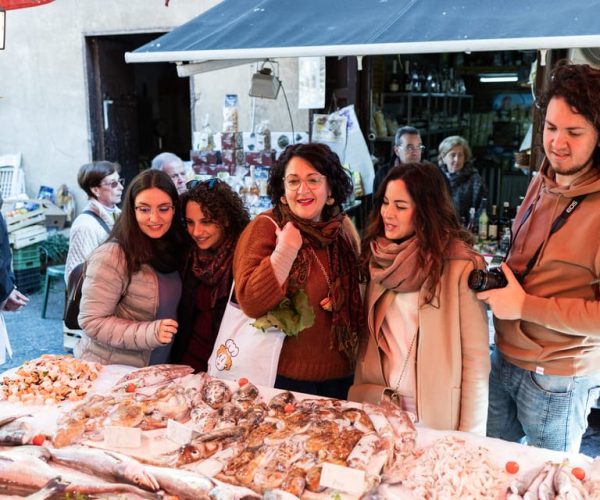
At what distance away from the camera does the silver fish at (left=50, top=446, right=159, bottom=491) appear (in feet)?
5.87

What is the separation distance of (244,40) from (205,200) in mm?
895

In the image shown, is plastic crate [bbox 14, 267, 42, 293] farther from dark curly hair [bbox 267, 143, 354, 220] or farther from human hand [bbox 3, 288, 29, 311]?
dark curly hair [bbox 267, 143, 354, 220]

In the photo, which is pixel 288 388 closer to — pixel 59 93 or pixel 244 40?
pixel 244 40

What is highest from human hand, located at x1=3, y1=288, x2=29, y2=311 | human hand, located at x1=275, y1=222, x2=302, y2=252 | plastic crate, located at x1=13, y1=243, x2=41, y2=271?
human hand, located at x1=275, y1=222, x2=302, y2=252

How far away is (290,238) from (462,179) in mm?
3336

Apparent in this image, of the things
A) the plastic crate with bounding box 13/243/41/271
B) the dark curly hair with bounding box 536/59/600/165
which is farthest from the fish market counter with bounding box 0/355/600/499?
the plastic crate with bounding box 13/243/41/271

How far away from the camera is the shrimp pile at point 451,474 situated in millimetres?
1711

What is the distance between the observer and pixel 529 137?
Answer: 16.9ft

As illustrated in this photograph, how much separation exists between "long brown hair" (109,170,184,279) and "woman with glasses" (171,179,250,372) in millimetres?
80

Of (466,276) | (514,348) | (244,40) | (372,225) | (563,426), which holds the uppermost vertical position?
(244,40)

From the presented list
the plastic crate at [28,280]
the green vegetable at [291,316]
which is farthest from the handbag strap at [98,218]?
the plastic crate at [28,280]

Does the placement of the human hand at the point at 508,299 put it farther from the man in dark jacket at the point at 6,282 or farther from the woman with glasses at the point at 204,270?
the man in dark jacket at the point at 6,282

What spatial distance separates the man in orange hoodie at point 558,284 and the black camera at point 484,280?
0.02 metres

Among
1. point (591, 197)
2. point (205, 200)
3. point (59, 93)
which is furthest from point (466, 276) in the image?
point (59, 93)
